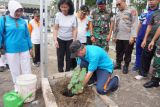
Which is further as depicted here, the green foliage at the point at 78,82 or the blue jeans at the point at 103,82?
the blue jeans at the point at 103,82

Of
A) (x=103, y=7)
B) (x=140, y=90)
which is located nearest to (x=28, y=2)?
(x=103, y=7)

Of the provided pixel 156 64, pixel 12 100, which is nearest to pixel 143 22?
pixel 156 64

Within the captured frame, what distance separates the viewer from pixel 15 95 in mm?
3873

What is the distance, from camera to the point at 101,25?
16.5 feet

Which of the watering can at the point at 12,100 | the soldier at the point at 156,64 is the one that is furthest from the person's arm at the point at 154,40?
the watering can at the point at 12,100

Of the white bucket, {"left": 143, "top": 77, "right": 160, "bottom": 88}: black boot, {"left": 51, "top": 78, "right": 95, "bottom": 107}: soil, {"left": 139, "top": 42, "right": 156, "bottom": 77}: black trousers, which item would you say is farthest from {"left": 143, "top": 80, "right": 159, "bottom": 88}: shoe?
the white bucket

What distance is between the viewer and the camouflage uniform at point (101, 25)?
16.4 feet

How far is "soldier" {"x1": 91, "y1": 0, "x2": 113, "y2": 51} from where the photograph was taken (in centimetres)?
500

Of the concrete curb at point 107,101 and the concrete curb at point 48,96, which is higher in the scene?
the concrete curb at point 48,96

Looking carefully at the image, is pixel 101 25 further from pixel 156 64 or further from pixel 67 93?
pixel 67 93

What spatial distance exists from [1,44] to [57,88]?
4.45 feet

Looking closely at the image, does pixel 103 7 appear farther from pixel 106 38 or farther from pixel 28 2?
pixel 28 2

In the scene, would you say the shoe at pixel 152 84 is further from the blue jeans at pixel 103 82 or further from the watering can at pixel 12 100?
the watering can at pixel 12 100

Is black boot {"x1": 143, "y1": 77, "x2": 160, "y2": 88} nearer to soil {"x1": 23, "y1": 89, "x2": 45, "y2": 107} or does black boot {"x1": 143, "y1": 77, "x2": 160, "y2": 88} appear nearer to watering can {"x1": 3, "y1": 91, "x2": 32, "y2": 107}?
soil {"x1": 23, "y1": 89, "x2": 45, "y2": 107}
